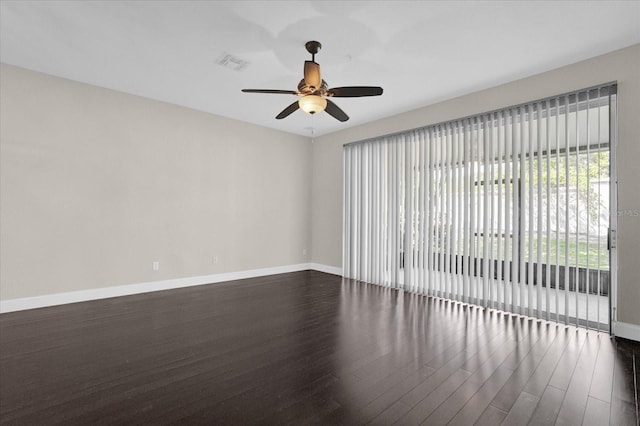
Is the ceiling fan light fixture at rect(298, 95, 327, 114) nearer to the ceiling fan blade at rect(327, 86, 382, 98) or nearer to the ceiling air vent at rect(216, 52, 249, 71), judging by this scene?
the ceiling fan blade at rect(327, 86, 382, 98)

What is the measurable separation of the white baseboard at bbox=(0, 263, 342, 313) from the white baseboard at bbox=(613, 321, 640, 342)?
4.06m

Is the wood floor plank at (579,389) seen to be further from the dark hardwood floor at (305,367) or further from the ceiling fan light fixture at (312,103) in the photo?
the ceiling fan light fixture at (312,103)

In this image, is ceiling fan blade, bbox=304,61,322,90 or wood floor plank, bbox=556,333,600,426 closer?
wood floor plank, bbox=556,333,600,426

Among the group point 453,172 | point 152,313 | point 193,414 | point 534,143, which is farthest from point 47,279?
point 534,143

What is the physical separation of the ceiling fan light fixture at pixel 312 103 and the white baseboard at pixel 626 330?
146 inches

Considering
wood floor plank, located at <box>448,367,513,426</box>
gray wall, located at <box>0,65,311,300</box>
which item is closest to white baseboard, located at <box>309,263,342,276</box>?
gray wall, located at <box>0,65,311,300</box>

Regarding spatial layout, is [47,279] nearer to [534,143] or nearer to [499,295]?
[499,295]

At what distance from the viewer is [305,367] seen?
2500 millimetres

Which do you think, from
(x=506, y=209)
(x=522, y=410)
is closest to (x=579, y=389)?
(x=522, y=410)

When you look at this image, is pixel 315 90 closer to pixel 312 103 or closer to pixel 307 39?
pixel 312 103

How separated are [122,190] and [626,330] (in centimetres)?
629

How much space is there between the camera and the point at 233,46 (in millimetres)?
3240

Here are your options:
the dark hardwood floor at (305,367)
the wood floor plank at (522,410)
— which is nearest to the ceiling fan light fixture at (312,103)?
the dark hardwood floor at (305,367)

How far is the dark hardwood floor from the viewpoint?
1933mm
